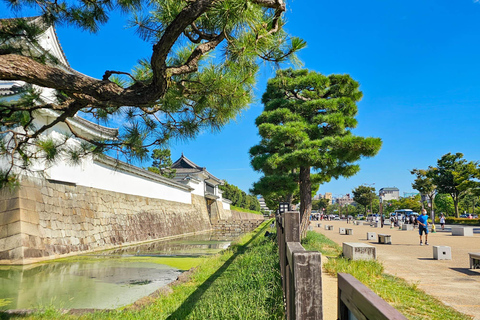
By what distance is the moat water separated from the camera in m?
4.77

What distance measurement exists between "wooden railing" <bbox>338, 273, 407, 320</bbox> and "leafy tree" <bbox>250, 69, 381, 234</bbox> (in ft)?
24.6

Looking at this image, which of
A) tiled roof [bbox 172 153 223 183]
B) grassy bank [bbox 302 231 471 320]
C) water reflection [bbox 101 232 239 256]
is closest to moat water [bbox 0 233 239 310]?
water reflection [bbox 101 232 239 256]

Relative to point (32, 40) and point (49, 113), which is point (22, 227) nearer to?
point (49, 113)

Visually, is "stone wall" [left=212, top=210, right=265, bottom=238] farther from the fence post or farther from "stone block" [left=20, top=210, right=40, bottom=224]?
the fence post

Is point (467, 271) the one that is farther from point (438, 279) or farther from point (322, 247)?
point (322, 247)

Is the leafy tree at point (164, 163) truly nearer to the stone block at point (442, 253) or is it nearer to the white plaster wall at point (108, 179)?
the white plaster wall at point (108, 179)

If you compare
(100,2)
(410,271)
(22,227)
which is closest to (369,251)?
(410,271)

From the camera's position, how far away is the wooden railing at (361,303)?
0.83 meters

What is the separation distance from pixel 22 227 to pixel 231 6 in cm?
844

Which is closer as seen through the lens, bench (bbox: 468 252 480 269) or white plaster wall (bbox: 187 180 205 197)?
bench (bbox: 468 252 480 269)

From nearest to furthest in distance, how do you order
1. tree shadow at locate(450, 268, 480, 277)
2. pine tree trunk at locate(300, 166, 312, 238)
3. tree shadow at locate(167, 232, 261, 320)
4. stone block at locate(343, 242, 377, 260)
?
tree shadow at locate(167, 232, 261, 320) → tree shadow at locate(450, 268, 480, 277) → stone block at locate(343, 242, 377, 260) → pine tree trunk at locate(300, 166, 312, 238)

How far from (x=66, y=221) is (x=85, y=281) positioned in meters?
4.66

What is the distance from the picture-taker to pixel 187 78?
3514mm

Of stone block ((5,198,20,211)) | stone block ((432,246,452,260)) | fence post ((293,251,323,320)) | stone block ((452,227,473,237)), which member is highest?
stone block ((5,198,20,211))
